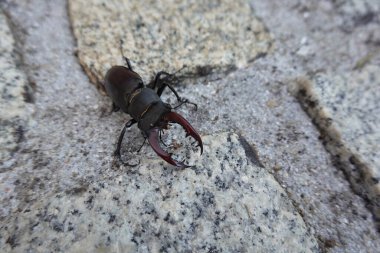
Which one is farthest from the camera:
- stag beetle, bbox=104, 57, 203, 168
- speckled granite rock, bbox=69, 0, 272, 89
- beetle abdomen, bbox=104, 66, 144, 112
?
speckled granite rock, bbox=69, 0, 272, 89

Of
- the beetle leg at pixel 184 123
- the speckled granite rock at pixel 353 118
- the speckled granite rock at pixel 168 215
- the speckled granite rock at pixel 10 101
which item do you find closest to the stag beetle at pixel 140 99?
the beetle leg at pixel 184 123

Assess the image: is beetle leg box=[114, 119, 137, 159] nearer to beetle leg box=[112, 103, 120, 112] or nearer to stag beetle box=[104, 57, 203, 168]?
stag beetle box=[104, 57, 203, 168]

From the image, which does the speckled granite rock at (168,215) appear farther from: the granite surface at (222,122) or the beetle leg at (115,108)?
the beetle leg at (115,108)

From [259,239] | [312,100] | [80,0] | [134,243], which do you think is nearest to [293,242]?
[259,239]

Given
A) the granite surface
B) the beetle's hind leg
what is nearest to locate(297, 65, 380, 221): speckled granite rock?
the granite surface

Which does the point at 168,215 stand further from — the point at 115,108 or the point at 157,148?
the point at 115,108

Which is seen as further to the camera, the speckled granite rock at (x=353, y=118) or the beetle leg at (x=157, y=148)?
the speckled granite rock at (x=353, y=118)
